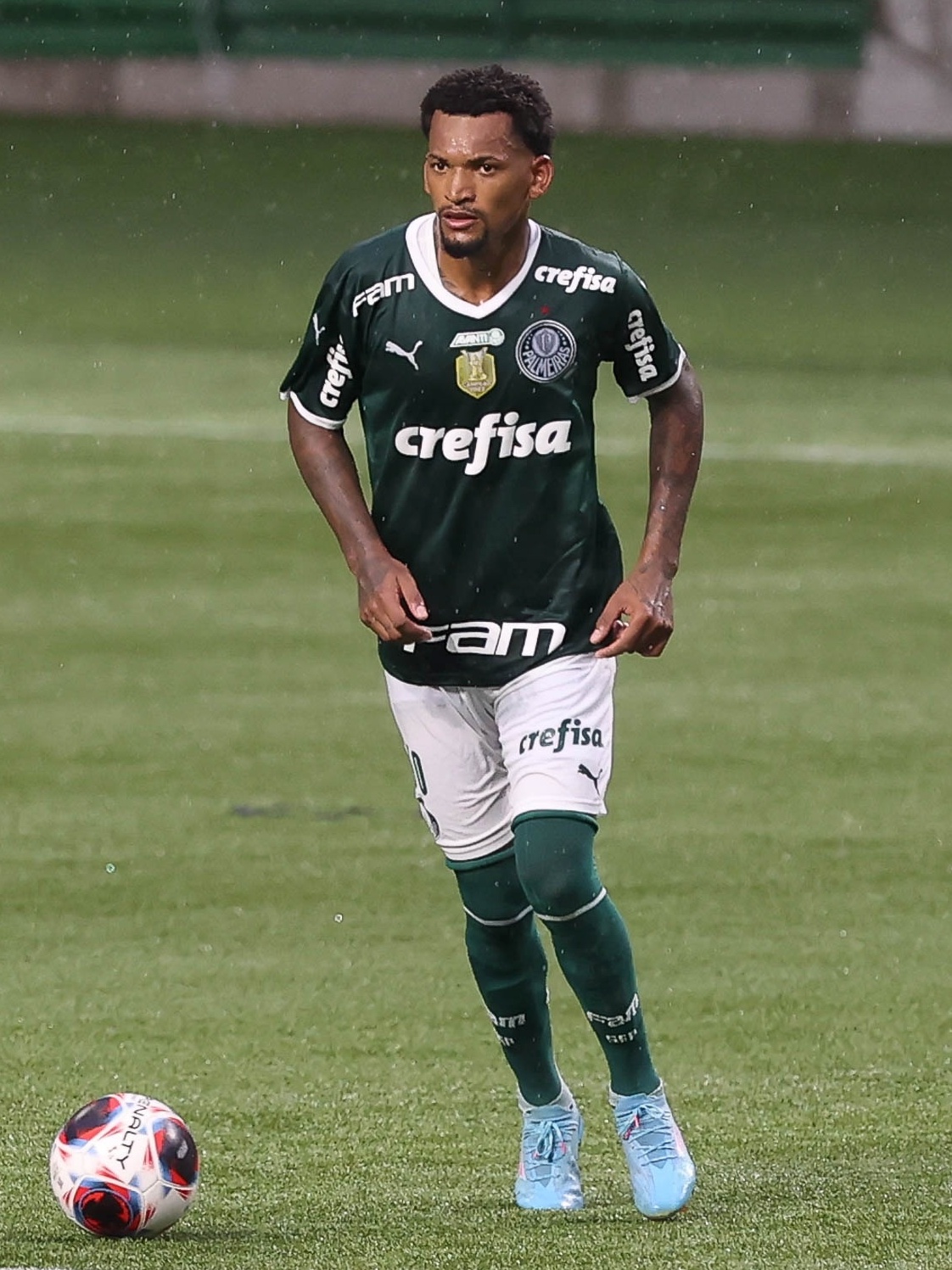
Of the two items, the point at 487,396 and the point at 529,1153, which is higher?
the point at 487,396

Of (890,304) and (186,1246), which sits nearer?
(186,1246)

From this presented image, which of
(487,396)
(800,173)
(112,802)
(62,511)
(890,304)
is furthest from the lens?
(800,173)

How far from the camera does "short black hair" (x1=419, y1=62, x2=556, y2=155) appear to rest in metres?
5.17

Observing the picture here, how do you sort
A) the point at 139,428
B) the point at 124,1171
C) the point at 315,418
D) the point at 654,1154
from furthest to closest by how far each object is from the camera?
the point at 139,428
the point at 315,418
the point at 654,1154
the point at 124,1171

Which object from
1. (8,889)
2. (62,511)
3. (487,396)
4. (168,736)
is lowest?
(62,511)

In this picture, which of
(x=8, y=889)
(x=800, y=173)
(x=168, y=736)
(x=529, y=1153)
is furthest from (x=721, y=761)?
(x=800, y=173)

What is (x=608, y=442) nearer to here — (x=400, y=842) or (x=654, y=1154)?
(x=400, y=842)

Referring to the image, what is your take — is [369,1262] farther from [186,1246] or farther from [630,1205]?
[630,1205]

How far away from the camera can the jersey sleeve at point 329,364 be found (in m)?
5.29

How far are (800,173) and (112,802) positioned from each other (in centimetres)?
1919

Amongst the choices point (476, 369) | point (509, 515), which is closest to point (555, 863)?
point (509, 515)

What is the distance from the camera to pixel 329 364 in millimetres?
5359

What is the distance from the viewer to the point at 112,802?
9.38m

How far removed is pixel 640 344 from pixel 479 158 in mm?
519
